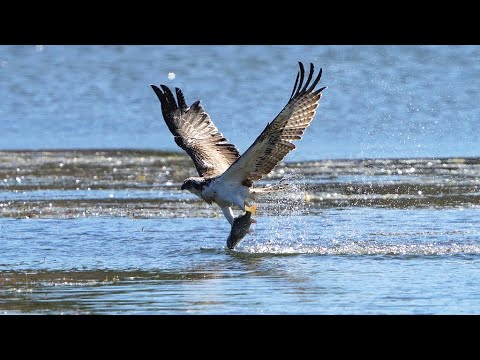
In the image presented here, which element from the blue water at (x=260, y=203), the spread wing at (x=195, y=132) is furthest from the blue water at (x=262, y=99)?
the spread wing at (x=195, y=132)

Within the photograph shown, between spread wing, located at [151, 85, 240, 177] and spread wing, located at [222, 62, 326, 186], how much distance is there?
131 cm

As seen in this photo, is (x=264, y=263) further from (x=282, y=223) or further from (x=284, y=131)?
(x=282, y=223)

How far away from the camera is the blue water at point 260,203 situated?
8.38 m

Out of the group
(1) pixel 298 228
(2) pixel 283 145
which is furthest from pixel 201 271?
(1) pixel 298 228

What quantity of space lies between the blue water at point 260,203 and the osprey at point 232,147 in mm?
490

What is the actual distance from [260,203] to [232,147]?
4.48ft

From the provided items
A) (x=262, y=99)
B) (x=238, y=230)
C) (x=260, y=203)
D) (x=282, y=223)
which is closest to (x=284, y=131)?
(x=238, y=230)

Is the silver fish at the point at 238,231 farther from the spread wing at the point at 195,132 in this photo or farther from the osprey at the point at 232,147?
the spread wing at the point at 195,132

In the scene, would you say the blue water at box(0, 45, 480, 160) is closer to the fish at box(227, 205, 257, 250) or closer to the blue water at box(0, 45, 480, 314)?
the blue water at box(0, 45, 480, 314)

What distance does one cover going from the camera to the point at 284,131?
984cm

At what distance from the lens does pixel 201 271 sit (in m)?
9.25

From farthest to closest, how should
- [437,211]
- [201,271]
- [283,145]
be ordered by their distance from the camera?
[437,211], [283,145], [201,271]

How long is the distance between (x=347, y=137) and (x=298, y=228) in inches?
279
